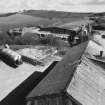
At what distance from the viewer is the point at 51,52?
3034 centimetres

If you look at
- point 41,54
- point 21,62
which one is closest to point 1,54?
point 21,62

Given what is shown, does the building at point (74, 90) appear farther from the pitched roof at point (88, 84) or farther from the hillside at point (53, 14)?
the hillside at point (53, 14)

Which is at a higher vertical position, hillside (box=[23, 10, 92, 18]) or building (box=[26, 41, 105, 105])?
building (box=[26, 41, 105, 105])

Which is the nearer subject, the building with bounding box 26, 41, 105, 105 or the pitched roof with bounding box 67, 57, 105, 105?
the building with bounding box 26, 41, 105, 105

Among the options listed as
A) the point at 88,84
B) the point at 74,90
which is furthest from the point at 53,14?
the point at 74,90

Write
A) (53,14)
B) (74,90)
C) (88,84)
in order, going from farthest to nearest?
(53,14), (88,84), (74,90)

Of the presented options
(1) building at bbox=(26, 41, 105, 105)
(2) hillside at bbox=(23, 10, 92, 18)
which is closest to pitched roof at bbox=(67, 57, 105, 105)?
(1) building at bbox=(26, 41, 105, 105)

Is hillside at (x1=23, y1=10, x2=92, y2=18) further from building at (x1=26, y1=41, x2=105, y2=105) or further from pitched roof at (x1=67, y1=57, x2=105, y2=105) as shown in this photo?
building at (x1=26, y1=41, x2=105, y2=105)

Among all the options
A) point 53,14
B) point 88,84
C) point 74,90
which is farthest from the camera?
point 53,14

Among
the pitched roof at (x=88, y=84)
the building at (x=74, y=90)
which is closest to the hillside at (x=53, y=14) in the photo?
the pitched roof at (x=88, y=84)

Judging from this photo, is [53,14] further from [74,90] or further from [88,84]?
[74,90]

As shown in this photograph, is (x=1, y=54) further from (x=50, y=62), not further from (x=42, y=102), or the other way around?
(x=42, y=102)

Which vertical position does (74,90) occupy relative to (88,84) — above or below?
above

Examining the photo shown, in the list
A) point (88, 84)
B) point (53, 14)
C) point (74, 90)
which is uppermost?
point (74, 90)
